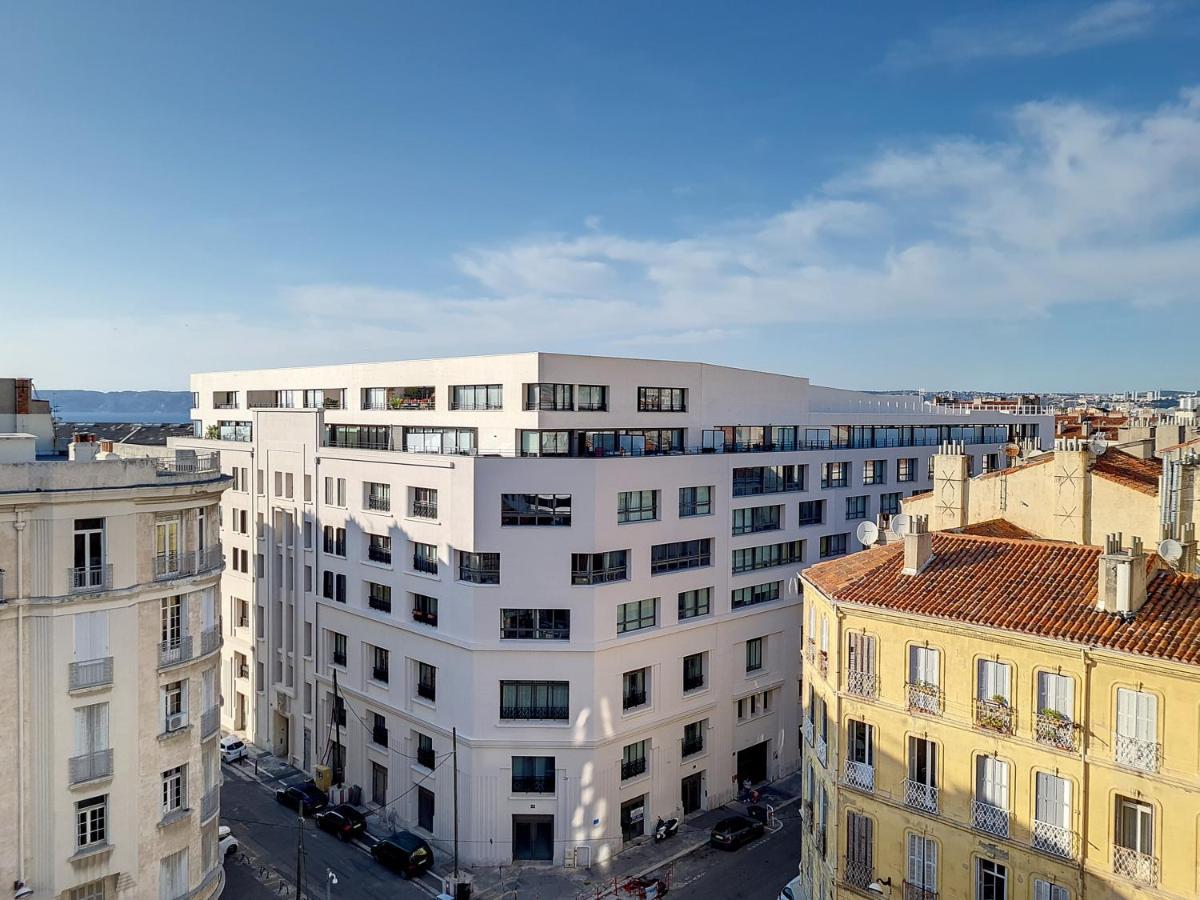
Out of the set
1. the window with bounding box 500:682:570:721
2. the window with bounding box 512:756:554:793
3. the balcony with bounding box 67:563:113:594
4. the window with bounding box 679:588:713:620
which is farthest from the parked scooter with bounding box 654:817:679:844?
the balcony with bounding box 67:563:113:594

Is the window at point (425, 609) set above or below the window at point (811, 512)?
below

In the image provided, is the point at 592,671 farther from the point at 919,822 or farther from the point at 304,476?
the point at 304,476

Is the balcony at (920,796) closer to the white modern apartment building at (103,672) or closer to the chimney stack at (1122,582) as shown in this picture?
the chimney stack at (1122,582)

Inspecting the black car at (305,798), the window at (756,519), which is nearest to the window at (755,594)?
the window at (756,519)

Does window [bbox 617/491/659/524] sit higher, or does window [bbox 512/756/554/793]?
window [bbox 617/491/659/524]

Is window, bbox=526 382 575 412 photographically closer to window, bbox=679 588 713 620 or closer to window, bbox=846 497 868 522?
window, bbox=679 588 713 620

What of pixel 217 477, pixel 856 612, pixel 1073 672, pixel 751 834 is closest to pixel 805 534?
pixel 751 834

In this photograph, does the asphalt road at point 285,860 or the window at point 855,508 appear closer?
the asphalt road at point 285,860
